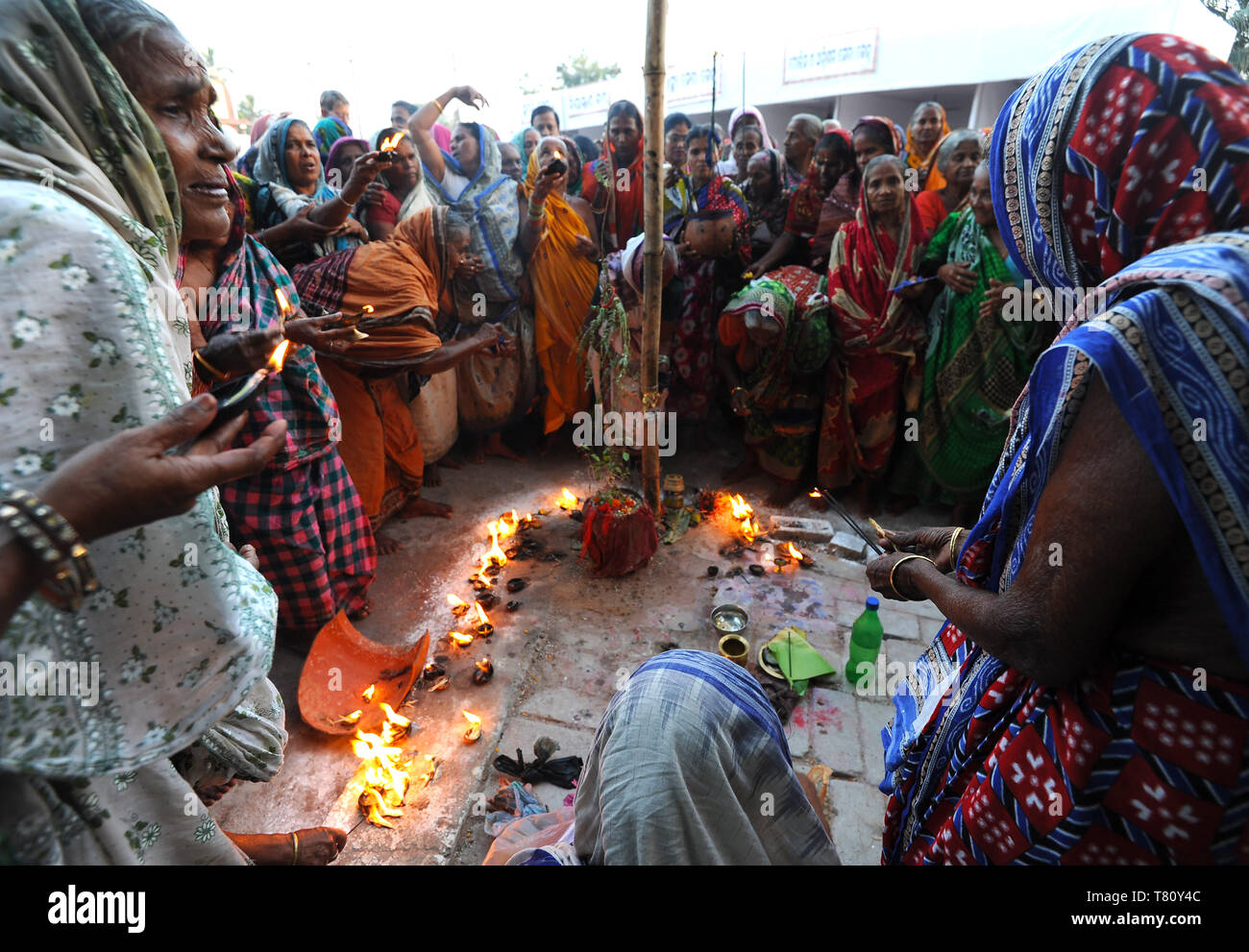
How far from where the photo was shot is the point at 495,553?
4809 millimetres

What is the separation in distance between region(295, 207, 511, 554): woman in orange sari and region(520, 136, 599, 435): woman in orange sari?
1.32 m

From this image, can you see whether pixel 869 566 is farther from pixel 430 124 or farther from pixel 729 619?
pixel 430 124

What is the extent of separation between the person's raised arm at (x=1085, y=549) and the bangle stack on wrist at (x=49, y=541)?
170 centimetres

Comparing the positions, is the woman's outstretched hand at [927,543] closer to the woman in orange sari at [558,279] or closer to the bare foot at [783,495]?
the bare foot at [783,495]

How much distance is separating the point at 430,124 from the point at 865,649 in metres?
6.30

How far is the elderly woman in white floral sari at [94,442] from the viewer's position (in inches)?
39.8

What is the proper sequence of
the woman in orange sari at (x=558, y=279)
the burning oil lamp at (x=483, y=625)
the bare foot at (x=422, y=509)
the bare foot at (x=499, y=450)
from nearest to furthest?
1. the burning oil lamp at (x=483, y=625)
2. the bare foot at (x=422, y=509)
3. the woman in orange sari at (x=558, y=279)
4. the bare foot at (x=499, y=450)

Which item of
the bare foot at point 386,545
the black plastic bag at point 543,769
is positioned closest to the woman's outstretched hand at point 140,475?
the black plastic bag at point 543,769

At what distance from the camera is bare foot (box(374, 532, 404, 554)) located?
16.2 feet

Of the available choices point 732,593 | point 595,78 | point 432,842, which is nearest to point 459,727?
point 432,842

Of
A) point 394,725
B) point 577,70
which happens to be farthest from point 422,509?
point 577,70

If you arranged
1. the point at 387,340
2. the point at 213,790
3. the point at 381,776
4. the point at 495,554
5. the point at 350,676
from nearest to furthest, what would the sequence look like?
the point at 213,790, the point at 381,776, the point at 350,676, the point at 387,340, the point at 495,554

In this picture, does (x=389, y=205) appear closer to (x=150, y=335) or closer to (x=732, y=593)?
(x=732, y=593)
